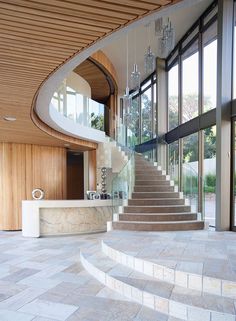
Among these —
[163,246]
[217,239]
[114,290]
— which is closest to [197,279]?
[114,290]

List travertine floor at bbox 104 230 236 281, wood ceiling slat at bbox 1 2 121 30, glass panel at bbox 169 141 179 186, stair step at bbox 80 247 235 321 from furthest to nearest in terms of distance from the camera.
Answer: glass panel at bbox 169 141 179 186 < travertine floor at bbox 104 230 236 281 < stair step at bbox 80 247 235 321 < wood ceiling slat at bbox 1 2 121 30

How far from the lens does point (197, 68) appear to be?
8.87 metres

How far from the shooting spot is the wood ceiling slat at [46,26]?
2388 mm

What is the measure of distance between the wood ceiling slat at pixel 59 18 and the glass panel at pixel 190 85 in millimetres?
6972

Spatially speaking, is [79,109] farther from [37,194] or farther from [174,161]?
[174,161]

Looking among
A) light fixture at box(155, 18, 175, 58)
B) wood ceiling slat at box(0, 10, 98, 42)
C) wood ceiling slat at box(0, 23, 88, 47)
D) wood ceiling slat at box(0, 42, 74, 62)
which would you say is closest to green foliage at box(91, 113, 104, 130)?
light fixture at box(155, 18, 175, 58)

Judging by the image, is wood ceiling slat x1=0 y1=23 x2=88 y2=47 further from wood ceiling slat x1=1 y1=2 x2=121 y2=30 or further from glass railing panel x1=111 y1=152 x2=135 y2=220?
glass railing panel x1=111 y1=152 x2=135 y2=220

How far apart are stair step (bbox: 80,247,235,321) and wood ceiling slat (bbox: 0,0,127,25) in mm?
3097

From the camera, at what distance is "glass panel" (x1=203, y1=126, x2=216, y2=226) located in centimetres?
757

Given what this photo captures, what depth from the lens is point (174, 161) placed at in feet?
33.8

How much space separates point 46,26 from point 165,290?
3.38 m

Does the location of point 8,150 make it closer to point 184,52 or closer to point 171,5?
point 184,52

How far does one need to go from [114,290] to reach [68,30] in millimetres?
3493

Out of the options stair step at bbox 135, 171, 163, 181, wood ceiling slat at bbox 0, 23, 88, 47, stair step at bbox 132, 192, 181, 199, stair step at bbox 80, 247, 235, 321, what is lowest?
stair step at bbox 80, 247, 235, 321
